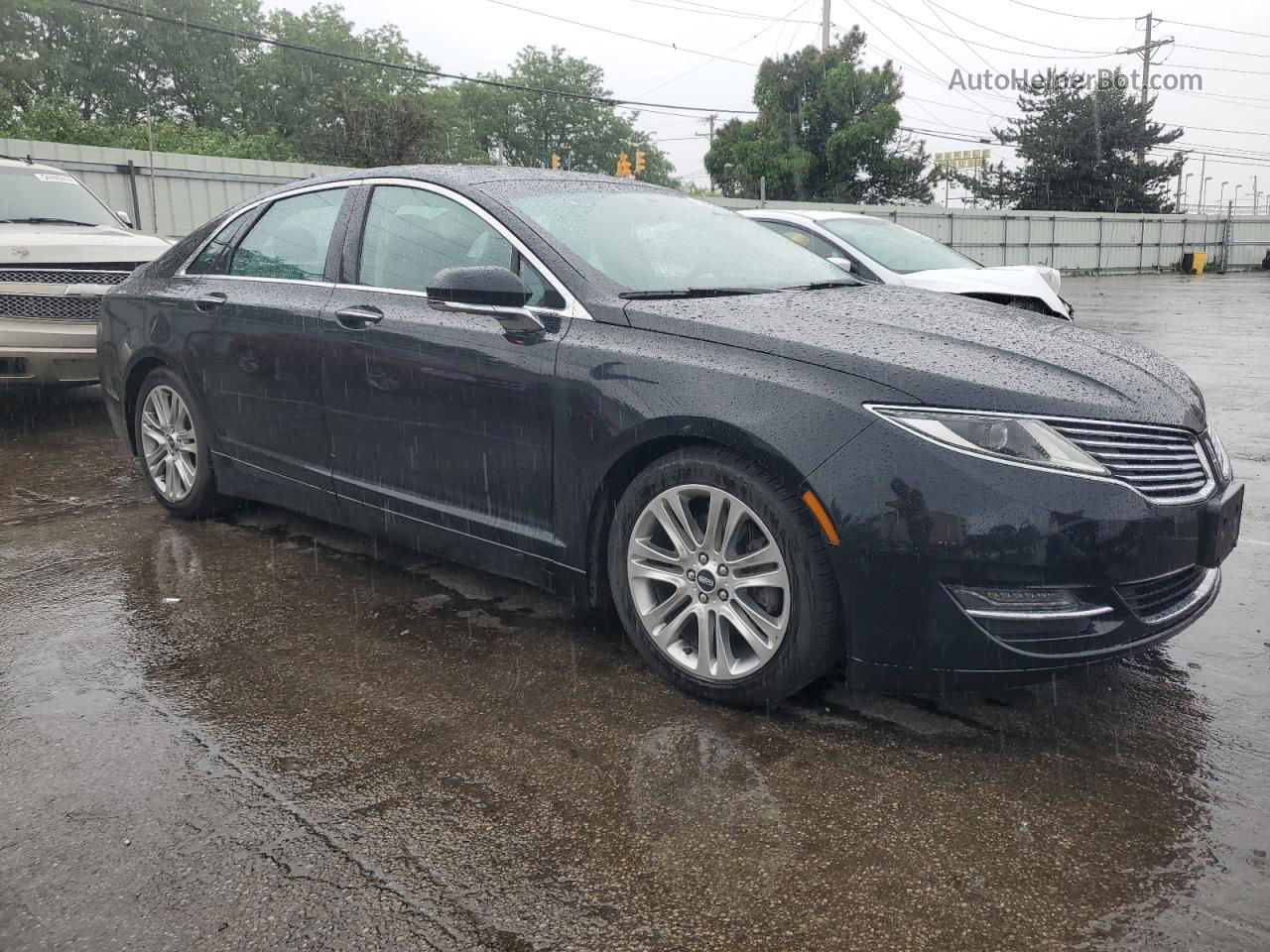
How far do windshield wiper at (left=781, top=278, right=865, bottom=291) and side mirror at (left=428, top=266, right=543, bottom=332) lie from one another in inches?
38.5

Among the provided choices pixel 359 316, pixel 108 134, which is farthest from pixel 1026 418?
pixel 108 134

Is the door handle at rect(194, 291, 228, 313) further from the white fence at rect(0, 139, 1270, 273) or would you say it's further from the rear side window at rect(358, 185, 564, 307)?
the white fence at rect(0, 139, 1270, 273)

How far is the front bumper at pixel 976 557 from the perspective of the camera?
264 cm

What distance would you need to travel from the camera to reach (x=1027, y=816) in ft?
8.35

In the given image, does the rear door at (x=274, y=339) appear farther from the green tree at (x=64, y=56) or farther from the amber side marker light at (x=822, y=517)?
the green tree at (x=64, y=56)

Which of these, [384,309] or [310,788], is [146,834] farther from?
[384,309]

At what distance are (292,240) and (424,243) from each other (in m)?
0.90

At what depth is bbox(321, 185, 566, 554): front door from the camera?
136 inches

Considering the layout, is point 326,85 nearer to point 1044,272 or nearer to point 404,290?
point 1044,272

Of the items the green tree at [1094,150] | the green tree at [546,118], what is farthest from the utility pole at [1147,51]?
the green tree at [546,118]

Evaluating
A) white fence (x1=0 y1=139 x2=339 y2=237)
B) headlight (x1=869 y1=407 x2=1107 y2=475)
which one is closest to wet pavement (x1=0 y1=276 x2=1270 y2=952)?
headlight (x1=869 y1=407 x2=1107 y2=475)

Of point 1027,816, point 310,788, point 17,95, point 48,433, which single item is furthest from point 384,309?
point 17,95

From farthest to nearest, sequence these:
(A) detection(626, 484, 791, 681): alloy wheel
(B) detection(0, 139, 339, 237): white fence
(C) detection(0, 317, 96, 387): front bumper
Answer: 1. (B) detection(0, 139, 339, 237): white fence
2. (C) detection(0, 317, 96, 387): front bumper
3. (A) detection(626, 484, 791, 681): alloy wheel

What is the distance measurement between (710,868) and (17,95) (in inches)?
2432
